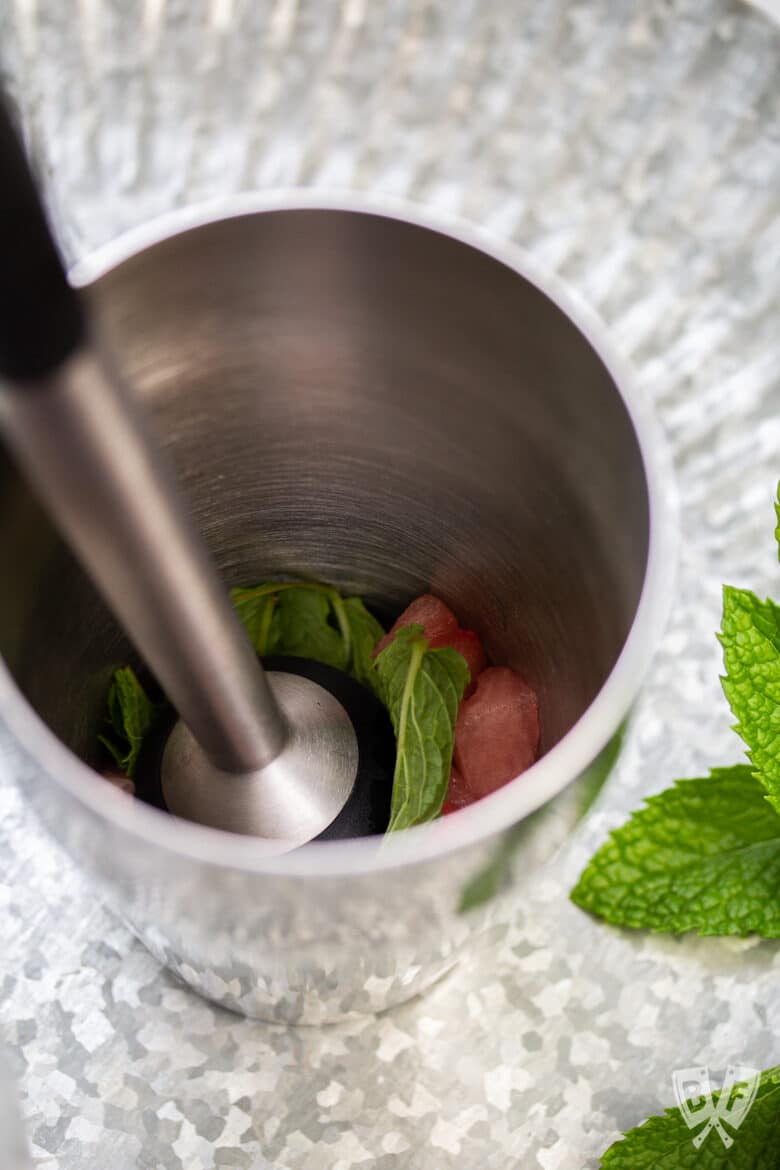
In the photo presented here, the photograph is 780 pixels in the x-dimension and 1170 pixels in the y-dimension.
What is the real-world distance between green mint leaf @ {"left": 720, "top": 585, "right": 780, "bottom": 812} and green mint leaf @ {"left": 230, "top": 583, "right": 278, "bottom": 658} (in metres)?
0.20

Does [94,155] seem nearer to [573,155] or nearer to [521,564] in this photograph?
[573,155]

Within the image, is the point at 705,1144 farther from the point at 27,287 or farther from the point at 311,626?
the point at 27,287

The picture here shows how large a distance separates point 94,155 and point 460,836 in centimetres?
49

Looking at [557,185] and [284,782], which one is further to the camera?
[557,185]

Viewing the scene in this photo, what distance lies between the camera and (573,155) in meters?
0.69

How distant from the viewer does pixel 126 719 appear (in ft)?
1.65

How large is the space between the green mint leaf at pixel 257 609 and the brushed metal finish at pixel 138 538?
0.43 feet

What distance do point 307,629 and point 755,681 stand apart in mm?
197

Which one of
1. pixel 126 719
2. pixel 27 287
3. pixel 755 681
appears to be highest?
pixel 27 287

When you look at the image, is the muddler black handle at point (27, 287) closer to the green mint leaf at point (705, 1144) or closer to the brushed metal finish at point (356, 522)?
the brushed metal finish at point (356, 522)

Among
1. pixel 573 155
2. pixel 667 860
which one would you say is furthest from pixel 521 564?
pixel 573 155

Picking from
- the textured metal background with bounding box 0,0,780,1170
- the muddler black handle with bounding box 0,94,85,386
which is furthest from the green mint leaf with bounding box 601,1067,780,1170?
the muddler black handle with bounding box 0,94,85,386

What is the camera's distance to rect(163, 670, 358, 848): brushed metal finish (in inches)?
17.6

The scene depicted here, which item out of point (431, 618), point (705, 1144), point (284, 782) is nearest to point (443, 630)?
point (431, 618)
